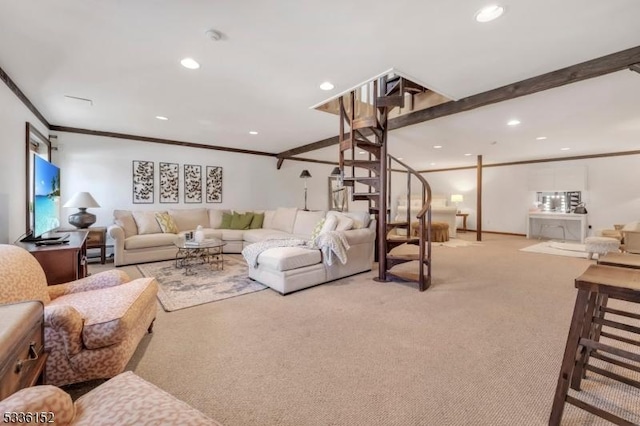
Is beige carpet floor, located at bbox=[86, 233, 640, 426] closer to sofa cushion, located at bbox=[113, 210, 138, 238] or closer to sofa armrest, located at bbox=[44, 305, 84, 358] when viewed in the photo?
sofa armrest, located at bbox=[44, 305, 84, 358]

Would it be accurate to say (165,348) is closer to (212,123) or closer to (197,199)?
(212,123)

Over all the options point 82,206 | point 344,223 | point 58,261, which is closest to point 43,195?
point 82,206

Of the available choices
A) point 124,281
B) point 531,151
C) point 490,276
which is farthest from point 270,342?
point 531,151

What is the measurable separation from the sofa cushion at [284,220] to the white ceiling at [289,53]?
193 cm

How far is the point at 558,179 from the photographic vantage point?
7.73 metres

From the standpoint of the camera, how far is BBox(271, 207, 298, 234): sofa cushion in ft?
18.0

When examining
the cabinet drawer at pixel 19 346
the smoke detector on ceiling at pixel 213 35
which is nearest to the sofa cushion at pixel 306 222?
the smoke detector on ceiling at pixel 213 35

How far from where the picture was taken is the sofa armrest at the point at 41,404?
701mm

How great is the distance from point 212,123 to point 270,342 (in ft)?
12.4

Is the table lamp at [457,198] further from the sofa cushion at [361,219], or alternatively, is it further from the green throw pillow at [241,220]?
the green throw pillow at [241,220]

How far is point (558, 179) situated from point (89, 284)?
33.3 ft

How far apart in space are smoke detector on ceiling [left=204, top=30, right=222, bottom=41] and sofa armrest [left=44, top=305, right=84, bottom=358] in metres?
1.99

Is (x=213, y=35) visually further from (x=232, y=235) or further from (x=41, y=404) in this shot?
(x=232, y=235)

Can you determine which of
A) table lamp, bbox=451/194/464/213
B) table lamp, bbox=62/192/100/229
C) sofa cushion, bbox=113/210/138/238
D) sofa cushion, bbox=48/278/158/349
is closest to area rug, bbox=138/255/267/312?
sofa cushion, bbox=113/210/138/238
